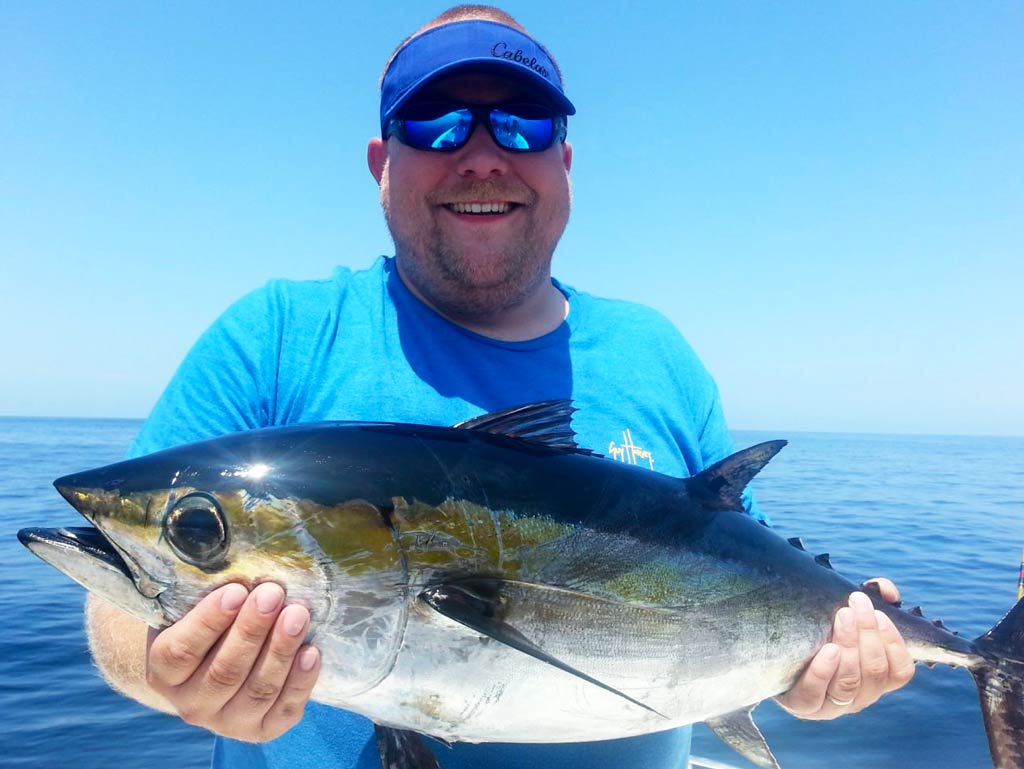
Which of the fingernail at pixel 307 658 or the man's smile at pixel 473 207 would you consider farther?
the man's smile at pixel 473 207

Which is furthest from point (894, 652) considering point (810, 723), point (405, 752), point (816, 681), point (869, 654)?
point (810, 723)

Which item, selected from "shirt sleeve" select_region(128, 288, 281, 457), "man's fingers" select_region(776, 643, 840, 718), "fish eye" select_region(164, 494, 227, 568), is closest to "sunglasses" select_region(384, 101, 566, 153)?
"shirt sleeve" select_region(128, 288, 281, 457)

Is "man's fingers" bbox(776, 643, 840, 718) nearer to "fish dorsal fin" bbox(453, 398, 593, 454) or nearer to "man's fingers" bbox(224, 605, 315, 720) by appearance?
"fish dorsal fin" bbox(453, 398, 593, 454)

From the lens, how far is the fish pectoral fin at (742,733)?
8.58ft

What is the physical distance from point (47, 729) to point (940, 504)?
2686 cm

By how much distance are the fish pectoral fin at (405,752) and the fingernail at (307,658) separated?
32 cm

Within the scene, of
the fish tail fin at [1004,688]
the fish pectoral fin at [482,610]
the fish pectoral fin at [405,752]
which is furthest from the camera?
the fish tail fin at [1004,688]

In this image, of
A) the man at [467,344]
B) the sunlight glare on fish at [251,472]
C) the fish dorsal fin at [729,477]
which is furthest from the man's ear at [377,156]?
the fish dorsal fin at [729,477]

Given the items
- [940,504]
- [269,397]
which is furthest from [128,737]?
[940,504]

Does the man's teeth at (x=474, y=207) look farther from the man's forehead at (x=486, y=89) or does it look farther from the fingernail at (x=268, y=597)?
the fingernail at (x=268, y=597)

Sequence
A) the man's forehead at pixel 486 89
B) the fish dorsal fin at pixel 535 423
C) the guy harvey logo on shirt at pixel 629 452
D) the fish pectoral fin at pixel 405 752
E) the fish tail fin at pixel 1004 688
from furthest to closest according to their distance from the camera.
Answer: the fish tail fin at pixel 1004 688
the man's forehead at pixel 486 89
the guy harvey logo on shirt at pixel 629 452
the fish dorsal fin at pixel 535 423
the fish pectoral fin at pixel 405 752

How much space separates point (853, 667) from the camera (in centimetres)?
258

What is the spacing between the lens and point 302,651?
177 cm

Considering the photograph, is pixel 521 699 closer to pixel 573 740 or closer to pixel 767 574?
pixel 573 740
